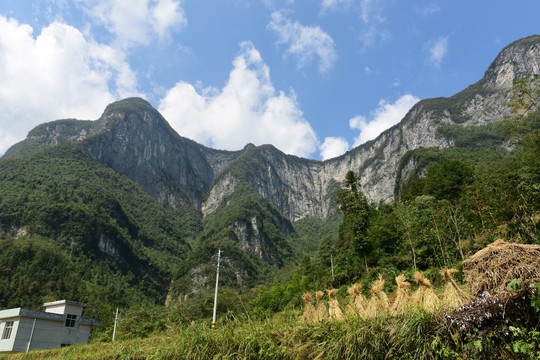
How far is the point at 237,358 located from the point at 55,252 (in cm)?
8335

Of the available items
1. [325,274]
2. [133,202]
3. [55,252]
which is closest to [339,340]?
[325,274]

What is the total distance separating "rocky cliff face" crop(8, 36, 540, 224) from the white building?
98771mm

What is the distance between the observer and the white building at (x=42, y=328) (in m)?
21.2

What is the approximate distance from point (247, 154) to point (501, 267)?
19645cm

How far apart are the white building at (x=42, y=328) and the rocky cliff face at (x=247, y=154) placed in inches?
3889

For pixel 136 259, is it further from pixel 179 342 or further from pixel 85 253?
pixel 179 342

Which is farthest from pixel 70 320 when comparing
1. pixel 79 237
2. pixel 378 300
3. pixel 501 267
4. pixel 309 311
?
pixel 79 237

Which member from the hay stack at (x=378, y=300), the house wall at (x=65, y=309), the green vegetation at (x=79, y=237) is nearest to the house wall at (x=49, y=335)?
the house wall at (x=65, y=309)

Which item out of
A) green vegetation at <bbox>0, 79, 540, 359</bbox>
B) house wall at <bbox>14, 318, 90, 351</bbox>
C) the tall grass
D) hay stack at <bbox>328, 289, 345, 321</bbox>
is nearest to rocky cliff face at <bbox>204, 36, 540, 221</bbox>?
green vegetation at <bbox>0, 79, 540, 359</bbox>

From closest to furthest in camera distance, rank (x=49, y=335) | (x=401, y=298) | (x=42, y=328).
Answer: (x=401, y=298) → (x=42, y=328) → (x=49, y=335)

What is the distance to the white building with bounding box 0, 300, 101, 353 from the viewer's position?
69.5 ft

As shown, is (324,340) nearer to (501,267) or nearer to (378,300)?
(378,300)

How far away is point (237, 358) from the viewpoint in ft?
15.6

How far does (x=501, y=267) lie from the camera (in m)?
3.99
